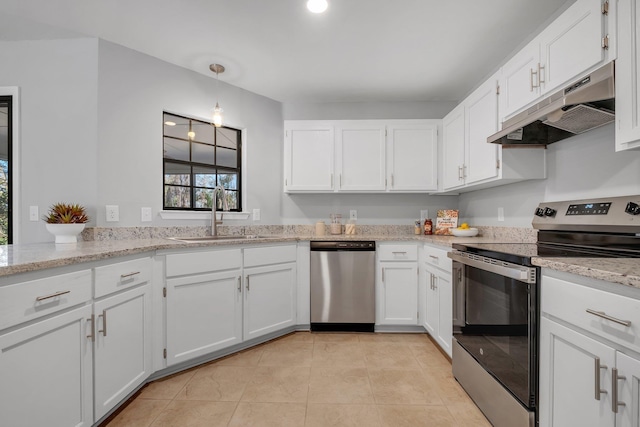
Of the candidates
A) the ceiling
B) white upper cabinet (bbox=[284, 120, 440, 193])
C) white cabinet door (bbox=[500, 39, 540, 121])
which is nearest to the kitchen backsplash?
white upper cabinet (bbox=[284, 120, 440, 193])

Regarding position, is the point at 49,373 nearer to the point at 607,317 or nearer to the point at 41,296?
the point at 41,296

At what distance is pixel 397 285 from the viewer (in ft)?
9.25

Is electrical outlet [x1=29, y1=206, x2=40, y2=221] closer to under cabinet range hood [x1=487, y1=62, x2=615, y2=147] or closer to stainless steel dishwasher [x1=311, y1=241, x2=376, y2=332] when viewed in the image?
stainless steel dishwasher [x1=311, y1=241, x2=376, y2=332]

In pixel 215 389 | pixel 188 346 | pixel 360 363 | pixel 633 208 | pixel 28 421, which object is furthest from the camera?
pixel 360 363

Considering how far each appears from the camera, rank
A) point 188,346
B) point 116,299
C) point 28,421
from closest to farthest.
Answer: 1. point 28,421
2. point 116,299
3. point 188,346

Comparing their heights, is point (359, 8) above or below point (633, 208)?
above

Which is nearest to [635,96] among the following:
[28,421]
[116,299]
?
[116,299]

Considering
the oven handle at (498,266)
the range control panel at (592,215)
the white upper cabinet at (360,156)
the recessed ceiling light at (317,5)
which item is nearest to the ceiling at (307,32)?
the recessed ceiling light at (317,5)

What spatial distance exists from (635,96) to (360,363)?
6.93ft

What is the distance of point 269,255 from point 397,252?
1.18 m

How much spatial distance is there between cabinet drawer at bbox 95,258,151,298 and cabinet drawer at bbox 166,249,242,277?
16cm

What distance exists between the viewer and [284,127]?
3.20 metres

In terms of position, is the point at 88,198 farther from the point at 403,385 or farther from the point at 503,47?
the point at 503,47

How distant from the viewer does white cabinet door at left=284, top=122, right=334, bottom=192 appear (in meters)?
3.16
